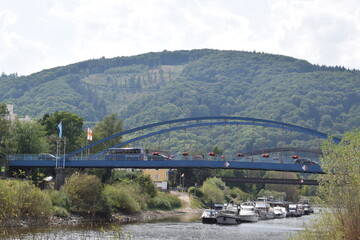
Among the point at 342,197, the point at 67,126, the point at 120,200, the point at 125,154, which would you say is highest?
the point at 67,126

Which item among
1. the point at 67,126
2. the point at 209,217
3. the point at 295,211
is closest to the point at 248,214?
the point at 209,217

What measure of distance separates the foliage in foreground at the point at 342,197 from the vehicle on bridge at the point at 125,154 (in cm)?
5416

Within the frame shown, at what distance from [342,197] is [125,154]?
60.6 meters

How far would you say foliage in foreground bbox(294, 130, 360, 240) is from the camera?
39125mm

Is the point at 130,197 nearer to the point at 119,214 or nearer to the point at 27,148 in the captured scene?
the point at 119,214

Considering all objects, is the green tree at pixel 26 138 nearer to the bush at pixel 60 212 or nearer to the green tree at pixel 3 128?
the green tree at pixel 3 128

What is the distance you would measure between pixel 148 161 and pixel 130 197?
7140 millimetres

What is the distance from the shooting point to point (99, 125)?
5630 inches

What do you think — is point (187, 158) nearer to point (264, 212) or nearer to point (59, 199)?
point (59, 199)

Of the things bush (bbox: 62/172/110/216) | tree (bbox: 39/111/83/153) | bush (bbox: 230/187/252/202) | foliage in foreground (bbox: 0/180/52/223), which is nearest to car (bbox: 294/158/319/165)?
bush (bbox: 62/172/110/216)

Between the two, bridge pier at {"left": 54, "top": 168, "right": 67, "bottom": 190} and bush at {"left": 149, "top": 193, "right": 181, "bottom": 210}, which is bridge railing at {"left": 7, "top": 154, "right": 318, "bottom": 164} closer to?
bridge pier at {"left": 54, "top": 168, "right": 67, "bottom": 190}

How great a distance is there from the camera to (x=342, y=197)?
4003 cm

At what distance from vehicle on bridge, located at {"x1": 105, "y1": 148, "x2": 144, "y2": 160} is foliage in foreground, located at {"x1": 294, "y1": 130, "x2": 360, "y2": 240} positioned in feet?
178

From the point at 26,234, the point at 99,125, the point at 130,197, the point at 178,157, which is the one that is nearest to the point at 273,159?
the point at 178,157
